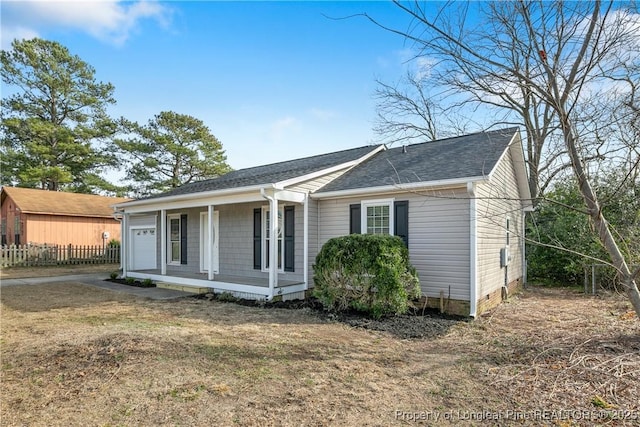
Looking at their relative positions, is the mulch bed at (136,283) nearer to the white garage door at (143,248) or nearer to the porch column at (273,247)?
the white garage door at (143,248)

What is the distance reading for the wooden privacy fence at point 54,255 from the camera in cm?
1700

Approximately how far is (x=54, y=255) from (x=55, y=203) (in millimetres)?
4331

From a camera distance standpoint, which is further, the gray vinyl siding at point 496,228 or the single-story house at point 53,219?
the single-story house at point 53,219

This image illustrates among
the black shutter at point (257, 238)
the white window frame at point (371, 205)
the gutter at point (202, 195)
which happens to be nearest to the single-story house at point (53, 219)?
the gutter at point (202, 195)

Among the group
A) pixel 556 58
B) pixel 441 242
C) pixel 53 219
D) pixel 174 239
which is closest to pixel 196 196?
pixel 174 239

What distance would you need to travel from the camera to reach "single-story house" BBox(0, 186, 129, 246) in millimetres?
19734

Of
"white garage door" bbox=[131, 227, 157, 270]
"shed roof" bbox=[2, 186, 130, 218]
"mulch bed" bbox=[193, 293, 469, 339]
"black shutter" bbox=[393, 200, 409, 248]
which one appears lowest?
"mulch bed" bbox=[193, 293, 469, 339]

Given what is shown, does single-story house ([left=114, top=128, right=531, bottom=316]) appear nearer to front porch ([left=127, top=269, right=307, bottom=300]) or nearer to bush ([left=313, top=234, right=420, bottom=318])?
front porch ([left=127, top=269, right=307, bottom=300])

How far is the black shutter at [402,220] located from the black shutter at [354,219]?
38.4 inches

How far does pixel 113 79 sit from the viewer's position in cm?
2833

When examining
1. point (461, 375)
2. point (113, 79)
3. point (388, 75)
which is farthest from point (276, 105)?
point (113, 79)

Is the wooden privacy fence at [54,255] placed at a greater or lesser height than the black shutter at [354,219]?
lesser

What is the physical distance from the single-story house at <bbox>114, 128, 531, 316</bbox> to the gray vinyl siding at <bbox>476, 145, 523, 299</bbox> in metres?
0.03

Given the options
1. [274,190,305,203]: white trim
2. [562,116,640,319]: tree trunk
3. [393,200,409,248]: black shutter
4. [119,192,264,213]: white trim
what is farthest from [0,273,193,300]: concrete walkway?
[562,116,640,319]: tree trunk
